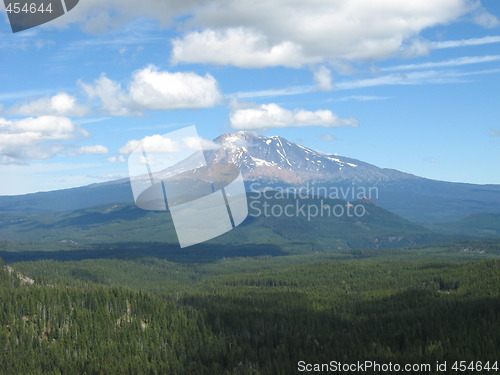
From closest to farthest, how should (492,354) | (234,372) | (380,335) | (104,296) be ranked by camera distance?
(492,354), (234,372), (380,335), (104,296)

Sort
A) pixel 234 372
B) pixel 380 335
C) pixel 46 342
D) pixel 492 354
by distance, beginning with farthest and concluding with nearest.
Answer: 1. pixel 46 342
2. pixel 380 335
3. pixel 234 372
4. pixel 492 354

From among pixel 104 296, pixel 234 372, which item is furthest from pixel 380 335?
pixel 104 296

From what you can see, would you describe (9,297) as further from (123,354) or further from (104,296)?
(123,354)

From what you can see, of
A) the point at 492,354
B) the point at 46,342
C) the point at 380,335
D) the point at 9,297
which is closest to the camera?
the point at 492,354

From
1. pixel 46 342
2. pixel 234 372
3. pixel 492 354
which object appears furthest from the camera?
pixel 46 342

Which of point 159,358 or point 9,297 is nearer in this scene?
point 159,358

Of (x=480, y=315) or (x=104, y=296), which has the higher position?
(x=104, y=296)

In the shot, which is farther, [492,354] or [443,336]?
[443,336]

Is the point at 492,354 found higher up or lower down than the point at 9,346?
lower down

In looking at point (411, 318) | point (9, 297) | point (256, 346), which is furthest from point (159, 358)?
A: point (411, 318)

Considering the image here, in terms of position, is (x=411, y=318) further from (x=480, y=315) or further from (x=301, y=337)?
(x=301, y=337)
